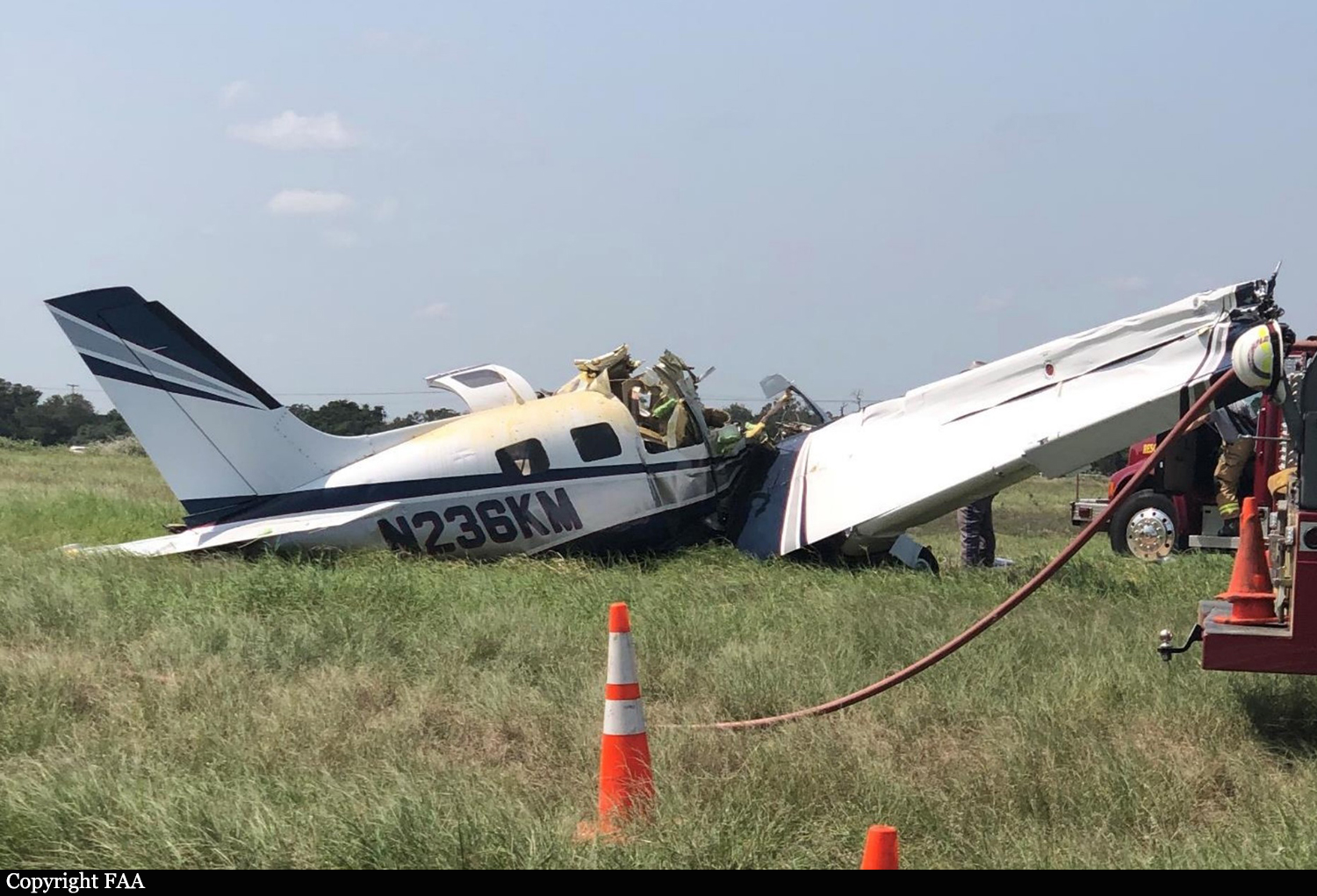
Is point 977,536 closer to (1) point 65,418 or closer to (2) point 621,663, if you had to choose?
(2) point 621,663

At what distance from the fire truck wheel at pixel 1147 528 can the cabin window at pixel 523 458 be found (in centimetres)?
813

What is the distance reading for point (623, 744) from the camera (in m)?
4.62

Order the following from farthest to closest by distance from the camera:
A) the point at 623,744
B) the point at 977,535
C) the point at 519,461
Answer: the point at 977,535, the point at 519,461, the point at 623,744

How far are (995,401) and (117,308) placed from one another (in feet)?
26.2

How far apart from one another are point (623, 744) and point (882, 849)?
176cm

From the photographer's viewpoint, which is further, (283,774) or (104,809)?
(283,774)

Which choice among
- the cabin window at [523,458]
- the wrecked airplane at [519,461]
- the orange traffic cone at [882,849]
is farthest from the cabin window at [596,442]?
the orange traffic cone at [882,849]

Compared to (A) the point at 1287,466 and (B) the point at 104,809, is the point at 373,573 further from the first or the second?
(A) the point at 1287,466

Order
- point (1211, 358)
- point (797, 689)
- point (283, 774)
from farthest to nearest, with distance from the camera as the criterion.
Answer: point (1211, 358), point (797, 689), point (283, 774)

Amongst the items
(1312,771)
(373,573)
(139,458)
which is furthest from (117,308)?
(139,458)

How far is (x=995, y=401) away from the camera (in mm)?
11156

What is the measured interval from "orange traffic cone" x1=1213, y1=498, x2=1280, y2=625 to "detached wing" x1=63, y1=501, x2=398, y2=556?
7591mm

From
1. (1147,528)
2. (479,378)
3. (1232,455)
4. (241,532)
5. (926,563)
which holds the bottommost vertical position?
(1147,528)

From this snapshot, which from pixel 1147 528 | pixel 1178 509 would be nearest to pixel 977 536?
pixel 1147 528
